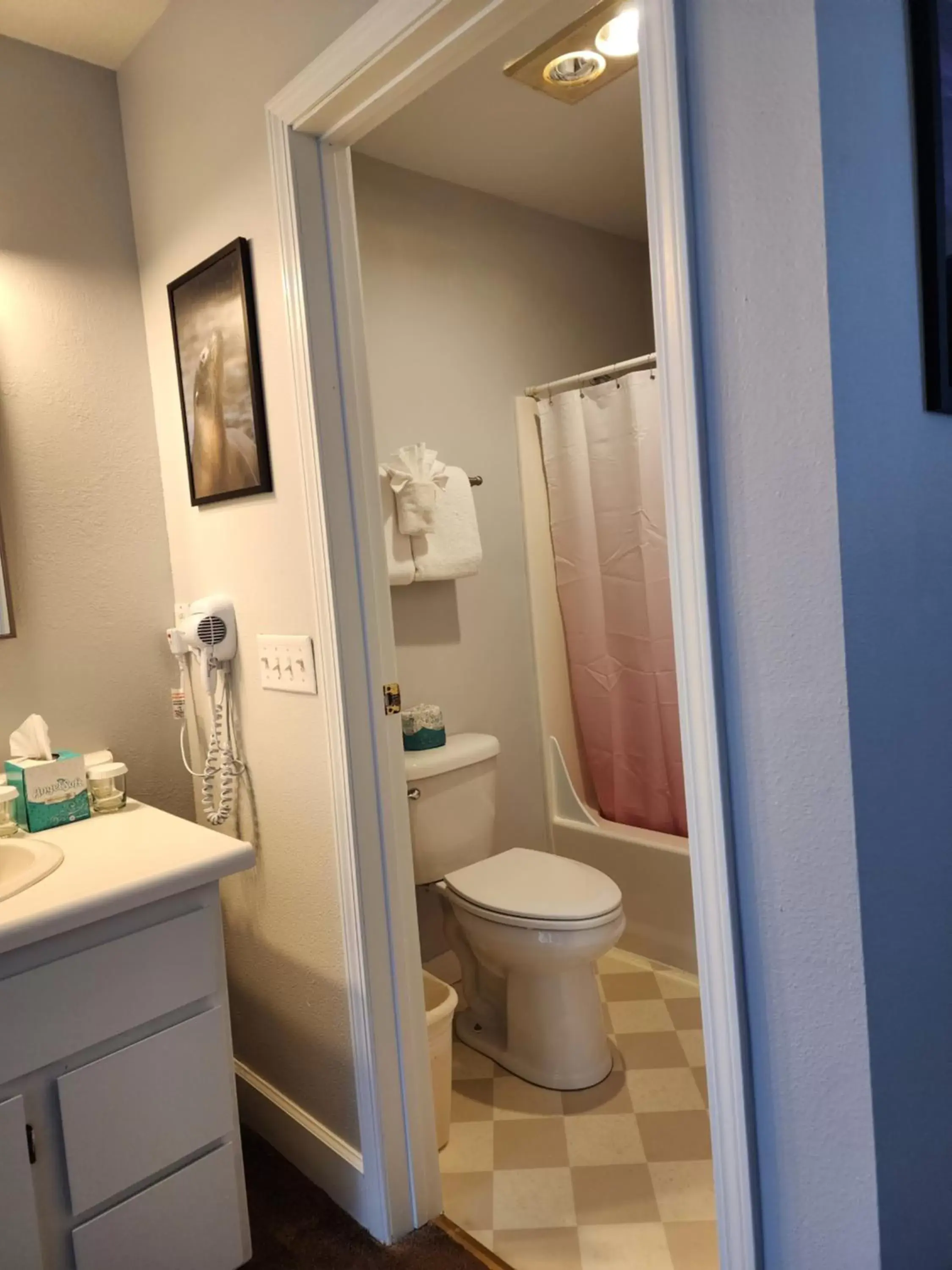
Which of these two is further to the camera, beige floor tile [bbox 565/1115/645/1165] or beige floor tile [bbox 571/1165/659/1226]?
beige floor tile [bbox 565/1115/645/1165]

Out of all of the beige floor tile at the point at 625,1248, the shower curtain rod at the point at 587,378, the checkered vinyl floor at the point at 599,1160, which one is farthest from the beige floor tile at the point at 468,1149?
the shower curtain rod at the point at 587,378

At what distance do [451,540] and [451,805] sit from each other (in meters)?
0.72

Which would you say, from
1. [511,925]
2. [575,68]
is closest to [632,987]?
[511,925]

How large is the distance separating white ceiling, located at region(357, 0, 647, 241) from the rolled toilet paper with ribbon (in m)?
1.47

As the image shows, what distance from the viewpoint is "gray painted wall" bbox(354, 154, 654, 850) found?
7.88 ft

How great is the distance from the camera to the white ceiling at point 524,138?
6.32 ft

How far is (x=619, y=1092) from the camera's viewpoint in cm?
199

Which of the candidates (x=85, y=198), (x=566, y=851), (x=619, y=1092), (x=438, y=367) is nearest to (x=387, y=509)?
(x=438, y=367)

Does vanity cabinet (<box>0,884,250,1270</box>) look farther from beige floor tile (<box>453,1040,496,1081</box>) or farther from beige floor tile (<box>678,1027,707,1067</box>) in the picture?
beige floor tile (<box>678,1027,707,1067</box>)

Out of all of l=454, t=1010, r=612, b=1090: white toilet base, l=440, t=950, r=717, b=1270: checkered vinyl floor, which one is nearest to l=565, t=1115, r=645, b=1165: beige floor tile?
l=440, t=950, r=717, b=1270: checkered vinyl floor

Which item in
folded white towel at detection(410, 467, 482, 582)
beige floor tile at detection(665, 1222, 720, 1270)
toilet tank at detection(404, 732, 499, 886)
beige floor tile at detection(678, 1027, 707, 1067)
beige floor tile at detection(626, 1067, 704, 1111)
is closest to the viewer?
beige floor tile at detection(665, 1222, 720, 1270)

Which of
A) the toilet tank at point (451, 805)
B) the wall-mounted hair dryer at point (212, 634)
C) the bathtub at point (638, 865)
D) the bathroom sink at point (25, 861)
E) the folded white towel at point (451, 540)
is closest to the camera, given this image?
the bathroom sink at point (25, 861)

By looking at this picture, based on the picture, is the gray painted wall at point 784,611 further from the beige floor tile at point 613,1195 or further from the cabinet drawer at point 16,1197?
the cabinet drawer at point 16,1197

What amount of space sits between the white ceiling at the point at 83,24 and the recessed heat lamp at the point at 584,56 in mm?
752
